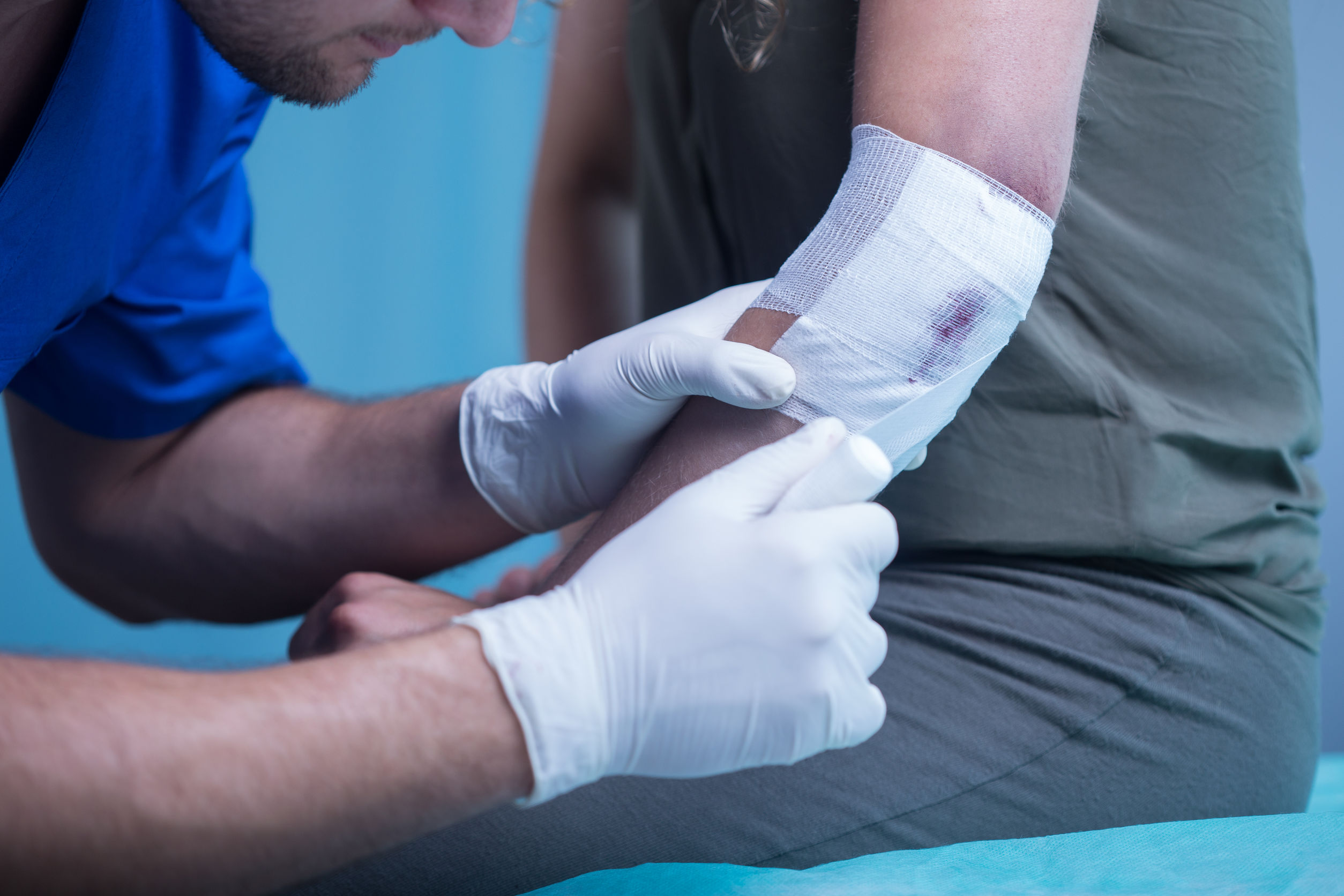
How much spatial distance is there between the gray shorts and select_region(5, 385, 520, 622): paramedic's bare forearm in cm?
40

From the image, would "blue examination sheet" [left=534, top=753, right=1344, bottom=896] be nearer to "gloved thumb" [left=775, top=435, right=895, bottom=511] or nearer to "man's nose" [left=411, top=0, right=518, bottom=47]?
"gloved thumb" [left=775, top=435, right=895, bottom=511]

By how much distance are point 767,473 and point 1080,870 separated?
0.38 metres

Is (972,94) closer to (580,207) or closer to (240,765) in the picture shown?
(240,765)

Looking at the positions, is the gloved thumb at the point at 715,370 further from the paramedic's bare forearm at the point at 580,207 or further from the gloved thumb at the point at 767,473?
the paramedic's bare forearm at the point at 580,207

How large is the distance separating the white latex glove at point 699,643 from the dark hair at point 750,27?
481 millimetres

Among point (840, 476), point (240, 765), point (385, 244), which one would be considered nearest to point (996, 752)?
point (840, 476)

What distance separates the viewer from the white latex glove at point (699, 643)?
538mm

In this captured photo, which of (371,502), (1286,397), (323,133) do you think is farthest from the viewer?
(323,133)

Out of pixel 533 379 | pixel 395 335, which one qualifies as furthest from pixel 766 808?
pixel 395 335

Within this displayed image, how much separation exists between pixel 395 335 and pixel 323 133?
19.3 inches

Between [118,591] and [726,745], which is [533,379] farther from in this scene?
[118,591]

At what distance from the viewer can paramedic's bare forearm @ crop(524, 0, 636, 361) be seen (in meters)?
1.32

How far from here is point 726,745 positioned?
57 cm

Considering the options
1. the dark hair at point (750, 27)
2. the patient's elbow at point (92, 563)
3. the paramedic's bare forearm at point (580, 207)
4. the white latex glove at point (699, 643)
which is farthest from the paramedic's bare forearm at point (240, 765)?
the paramedic's bare forearm at point (580, 207)
